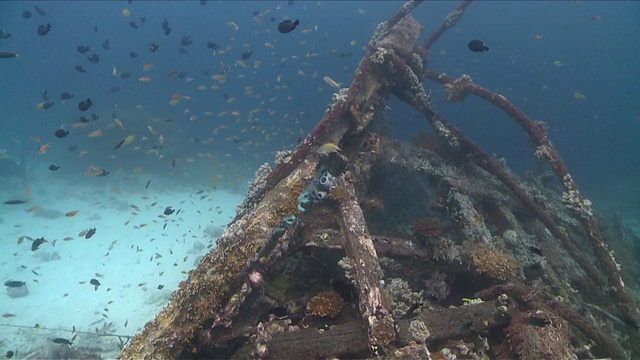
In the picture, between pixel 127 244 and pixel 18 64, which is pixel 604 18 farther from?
pixel 18 64

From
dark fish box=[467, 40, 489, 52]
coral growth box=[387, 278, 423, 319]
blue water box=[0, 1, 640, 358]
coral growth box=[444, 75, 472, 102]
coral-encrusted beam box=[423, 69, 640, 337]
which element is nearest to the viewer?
coral growth box=[387, 278, 423, 319]

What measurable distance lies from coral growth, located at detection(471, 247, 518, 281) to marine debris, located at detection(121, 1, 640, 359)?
0.02 meters

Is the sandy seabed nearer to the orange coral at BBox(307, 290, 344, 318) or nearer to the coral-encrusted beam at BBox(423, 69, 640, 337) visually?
the orange coral at BBox(307, 290, 344, 318)

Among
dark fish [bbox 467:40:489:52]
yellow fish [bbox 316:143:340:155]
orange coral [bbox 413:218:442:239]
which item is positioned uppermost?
dark fish [bbox 467:40:489:52]

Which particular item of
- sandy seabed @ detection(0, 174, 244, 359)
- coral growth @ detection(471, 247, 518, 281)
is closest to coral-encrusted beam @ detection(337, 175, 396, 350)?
coral growth @ detection(471, 247, 518, 281)

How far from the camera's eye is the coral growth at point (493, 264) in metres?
5.53

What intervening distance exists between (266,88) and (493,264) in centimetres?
7254

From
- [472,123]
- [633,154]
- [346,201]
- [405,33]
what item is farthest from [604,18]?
[346,201]

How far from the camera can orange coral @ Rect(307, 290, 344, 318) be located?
4621 millimetres

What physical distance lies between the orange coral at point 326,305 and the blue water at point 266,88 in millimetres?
12722

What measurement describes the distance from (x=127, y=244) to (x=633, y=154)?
77.8m

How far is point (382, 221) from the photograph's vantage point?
32.8ft

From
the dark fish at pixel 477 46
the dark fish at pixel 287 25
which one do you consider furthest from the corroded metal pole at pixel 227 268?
the dark fish at pixel 477 46

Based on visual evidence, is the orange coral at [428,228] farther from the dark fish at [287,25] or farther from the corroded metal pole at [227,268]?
the dark fish at [287,25]
